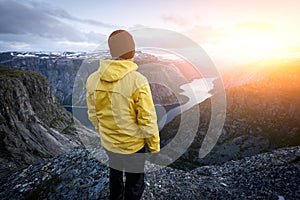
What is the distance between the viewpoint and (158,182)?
1003 centimetres

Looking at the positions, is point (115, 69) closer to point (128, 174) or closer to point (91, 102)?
point (91, 102)

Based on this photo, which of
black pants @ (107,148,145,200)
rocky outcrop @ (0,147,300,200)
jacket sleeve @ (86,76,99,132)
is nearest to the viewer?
jacket sleeve @ (86,76,99,132)

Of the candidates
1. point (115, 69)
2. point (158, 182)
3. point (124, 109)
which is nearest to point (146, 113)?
point (124, 109)

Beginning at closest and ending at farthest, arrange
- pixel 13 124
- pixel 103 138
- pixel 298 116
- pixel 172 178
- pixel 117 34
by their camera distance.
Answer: pixel 117 34, pixel 103 138, pixel 172 178, pixel 13 124, pixel 298 116

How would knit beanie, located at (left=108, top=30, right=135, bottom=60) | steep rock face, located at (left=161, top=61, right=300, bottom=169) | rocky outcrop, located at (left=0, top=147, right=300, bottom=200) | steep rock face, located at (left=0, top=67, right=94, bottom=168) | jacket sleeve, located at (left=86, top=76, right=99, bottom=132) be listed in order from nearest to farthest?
1. knit beanie, located at (left=108, top=30, right=135, bottom=60)
2. jacket sleeve, located at (left=86, top=76, right=99, bottom=132)
3. rocky outcrop, located at (left=0, top=147, right=300, bottom=200)
4. steep rock face, located at (left=0, top=67, right=94, bottom=168)
5. steep rock face, located at (left=161, top=61, right=300, bottom=169)

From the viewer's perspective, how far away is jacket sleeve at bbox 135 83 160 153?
199 inches

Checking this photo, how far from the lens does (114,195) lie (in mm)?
6215

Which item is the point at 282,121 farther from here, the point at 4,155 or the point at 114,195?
the point at 114,195

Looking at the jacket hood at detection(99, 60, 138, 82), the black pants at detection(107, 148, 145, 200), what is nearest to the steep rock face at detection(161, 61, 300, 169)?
the black pants at detection(107, 148, 145, 200)

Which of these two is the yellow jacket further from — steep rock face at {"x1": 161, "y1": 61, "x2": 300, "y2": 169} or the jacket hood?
steep rock face at {"x1": 161, "y1": 61, "x2": 300, "y2": 169}

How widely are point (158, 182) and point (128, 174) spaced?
4.55 m

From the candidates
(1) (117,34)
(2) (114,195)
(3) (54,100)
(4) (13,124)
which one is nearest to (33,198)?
(2) (114,195)

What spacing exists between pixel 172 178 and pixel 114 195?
4924 millimetres

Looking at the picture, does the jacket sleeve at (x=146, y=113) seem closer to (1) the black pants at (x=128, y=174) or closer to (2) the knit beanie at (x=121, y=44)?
(1) the black pants at (x=128, y=174)
